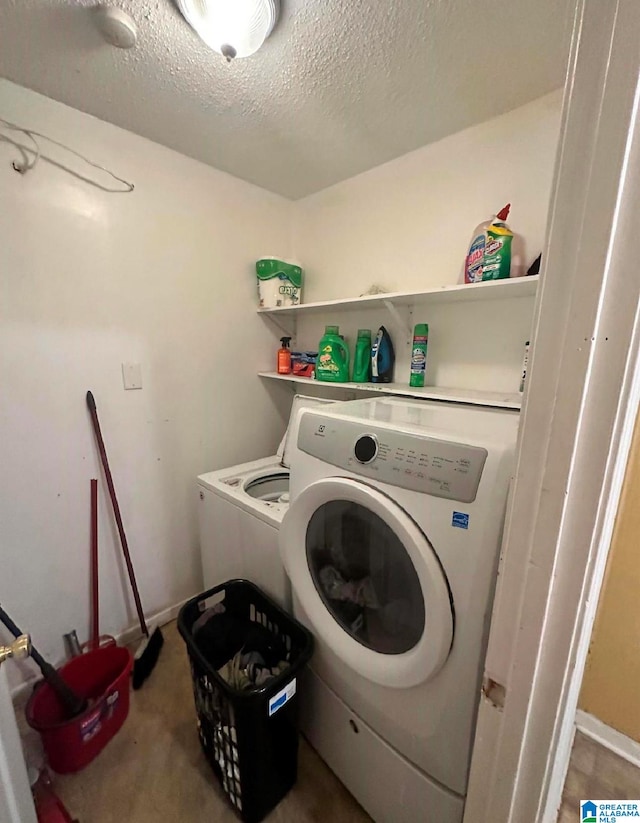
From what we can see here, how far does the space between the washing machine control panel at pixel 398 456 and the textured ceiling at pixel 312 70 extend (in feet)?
3.48

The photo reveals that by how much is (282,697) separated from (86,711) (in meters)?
0.70

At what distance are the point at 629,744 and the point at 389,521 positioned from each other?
52.2 inches

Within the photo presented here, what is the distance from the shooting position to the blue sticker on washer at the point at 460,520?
676mm

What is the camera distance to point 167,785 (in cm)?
110

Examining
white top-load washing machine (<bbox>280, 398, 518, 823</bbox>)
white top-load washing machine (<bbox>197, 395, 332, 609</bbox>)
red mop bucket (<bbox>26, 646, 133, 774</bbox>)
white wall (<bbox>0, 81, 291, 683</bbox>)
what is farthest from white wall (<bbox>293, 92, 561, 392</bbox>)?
red mop bucket (<bbox>26, 646, 133, 774</bbox>)

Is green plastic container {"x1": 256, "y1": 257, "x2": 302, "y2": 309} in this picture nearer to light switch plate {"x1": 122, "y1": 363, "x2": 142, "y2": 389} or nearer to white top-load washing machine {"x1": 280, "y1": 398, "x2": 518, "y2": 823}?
light switch plate {"x1": 122, "y1": 363, "x2": 142, "y2": 389}

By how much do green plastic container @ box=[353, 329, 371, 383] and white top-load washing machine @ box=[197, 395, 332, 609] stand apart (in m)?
0.25

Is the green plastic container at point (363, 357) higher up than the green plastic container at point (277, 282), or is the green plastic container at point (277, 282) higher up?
the green plastic container at point (277, 282)

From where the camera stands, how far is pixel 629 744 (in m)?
1.16

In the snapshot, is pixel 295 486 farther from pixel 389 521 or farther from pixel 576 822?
pixel 576 822

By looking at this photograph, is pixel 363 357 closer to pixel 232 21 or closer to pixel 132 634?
pixel 232 21

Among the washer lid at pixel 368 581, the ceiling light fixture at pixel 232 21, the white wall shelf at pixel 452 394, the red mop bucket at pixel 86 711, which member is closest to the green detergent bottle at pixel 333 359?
the white wall shelf at pixel 452 394

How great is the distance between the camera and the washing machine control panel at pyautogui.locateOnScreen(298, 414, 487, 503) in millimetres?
688

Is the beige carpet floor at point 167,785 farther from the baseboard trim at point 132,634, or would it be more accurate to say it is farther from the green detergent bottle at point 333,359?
the green detergent bottle at point 333,359
